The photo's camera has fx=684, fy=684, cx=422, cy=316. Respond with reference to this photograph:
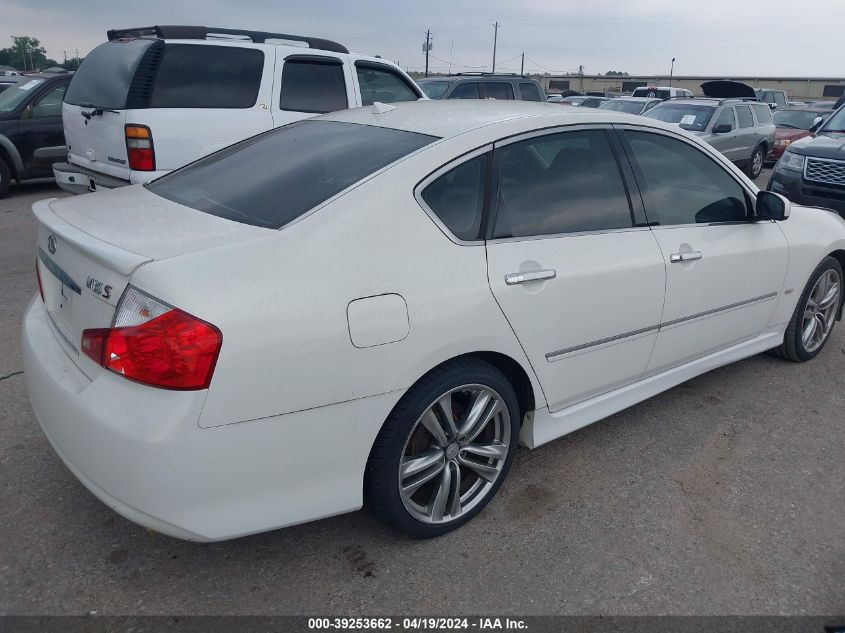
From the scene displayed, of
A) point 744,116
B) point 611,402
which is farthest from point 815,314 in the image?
point 744,116

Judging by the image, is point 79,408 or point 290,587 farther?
point 290,587

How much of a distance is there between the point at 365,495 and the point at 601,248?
1.46m

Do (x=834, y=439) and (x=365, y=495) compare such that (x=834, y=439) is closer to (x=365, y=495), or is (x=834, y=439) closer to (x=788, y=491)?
(x=788, y=491)

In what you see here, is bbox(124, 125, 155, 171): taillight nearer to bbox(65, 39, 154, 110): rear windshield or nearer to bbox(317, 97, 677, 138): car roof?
bbox(65, 39, 154, 110): rear windshield

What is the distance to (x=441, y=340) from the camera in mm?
2406

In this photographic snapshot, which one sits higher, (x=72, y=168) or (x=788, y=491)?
(x=72, y=168)

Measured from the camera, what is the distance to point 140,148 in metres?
5.93

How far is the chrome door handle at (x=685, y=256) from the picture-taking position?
10.7 ft

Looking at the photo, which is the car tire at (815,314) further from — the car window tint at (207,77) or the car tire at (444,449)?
the car window tint at (207,77)

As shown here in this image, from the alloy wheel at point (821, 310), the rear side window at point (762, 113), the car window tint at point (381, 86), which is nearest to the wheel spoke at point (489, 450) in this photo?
the alloy wheel at point (821, 310)

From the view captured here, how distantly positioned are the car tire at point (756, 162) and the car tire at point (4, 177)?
1309 cm

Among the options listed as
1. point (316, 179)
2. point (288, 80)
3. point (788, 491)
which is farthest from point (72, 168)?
point (788, 491)

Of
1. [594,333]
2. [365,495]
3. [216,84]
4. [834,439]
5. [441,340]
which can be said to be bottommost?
[834,439]

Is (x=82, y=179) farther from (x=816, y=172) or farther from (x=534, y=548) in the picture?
(x=816, y=172)
